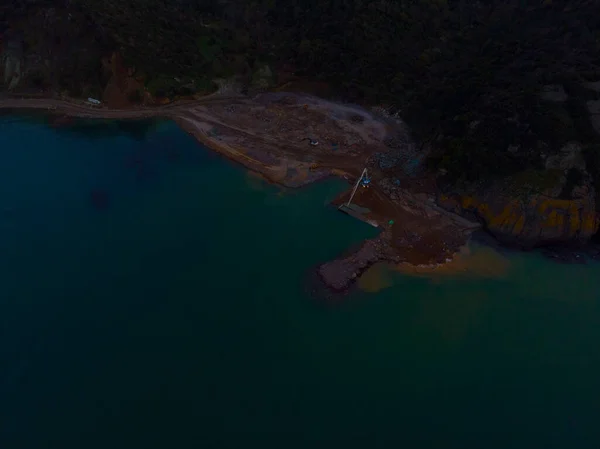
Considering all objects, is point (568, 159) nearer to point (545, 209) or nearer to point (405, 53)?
point (545, 209)

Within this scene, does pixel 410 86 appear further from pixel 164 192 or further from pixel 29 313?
pixel 29 313

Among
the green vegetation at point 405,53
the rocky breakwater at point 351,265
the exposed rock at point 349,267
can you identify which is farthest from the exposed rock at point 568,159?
the exposed rock at point 349,267

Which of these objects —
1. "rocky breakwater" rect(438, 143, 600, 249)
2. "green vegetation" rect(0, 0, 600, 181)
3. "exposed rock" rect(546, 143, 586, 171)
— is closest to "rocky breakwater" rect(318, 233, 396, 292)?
"rocky breakwater" rect(438, 143, 600, 249)

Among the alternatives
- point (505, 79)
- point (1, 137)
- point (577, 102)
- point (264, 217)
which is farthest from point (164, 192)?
point (577, 102)

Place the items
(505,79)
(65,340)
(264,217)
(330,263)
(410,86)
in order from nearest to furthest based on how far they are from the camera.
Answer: (65,340), (330,263), (264,217), (505,79), (410,86)

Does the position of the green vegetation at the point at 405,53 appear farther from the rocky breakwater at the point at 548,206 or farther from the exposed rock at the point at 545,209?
the exposed rock at the point at 545,209

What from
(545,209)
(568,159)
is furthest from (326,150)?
(568,159)
